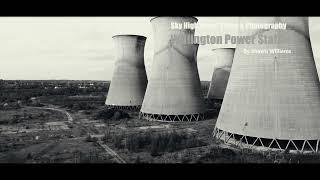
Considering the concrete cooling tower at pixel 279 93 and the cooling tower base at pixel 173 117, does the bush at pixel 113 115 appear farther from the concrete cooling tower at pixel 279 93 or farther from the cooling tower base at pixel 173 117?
the concrete cooling tower at pixel 279 93

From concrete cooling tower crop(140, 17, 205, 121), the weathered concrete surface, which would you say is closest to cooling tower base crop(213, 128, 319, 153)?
the weathered concrete surface

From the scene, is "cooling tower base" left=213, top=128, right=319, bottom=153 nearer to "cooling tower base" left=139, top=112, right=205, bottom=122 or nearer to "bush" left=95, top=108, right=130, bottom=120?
"cooling tower base" left=139, top=112, right=205, bottom=122

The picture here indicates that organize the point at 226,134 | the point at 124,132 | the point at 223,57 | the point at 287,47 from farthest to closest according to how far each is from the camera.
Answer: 1. the point at 223,57
2. the point at 124,132
3. the point at 226,134
4. the point at 287,47

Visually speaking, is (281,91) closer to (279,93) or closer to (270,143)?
(279,93)

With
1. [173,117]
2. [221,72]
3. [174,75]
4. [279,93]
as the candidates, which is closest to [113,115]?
[173,117]

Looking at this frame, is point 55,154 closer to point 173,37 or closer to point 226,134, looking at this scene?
point 226,134
